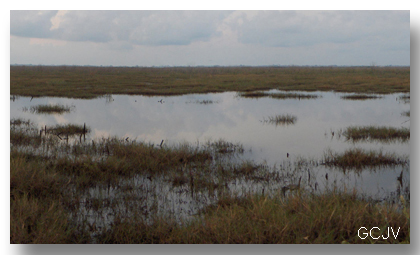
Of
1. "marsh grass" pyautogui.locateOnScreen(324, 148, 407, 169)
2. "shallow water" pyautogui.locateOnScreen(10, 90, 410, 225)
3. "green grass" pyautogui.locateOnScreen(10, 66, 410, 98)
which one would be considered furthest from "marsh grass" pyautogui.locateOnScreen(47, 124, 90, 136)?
"green grass" pyautogui.locateOnScreen(10, 66, 410, 98)

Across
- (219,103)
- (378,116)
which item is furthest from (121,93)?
(378,116)

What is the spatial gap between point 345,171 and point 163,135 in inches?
226

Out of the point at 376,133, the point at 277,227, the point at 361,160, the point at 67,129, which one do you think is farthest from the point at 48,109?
the point at 277,227

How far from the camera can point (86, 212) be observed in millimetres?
5527

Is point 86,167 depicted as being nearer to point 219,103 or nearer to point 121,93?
point 219,103

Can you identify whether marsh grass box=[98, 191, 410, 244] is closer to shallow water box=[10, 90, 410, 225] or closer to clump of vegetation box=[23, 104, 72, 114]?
shallow water box=[10, 90, 410, 225]

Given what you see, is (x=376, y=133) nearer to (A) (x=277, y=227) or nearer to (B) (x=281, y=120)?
(B) (x=281, y=120)

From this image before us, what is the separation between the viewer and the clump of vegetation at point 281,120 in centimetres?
1441

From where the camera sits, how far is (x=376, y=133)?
37.8 feet

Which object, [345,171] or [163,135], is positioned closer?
[345,171]

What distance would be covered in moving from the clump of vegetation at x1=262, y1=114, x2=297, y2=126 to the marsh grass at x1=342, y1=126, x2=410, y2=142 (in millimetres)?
2671

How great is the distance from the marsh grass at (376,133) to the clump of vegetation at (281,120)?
267 cm

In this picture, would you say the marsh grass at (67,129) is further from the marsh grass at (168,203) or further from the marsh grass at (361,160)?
the marsh grass at (361,160)

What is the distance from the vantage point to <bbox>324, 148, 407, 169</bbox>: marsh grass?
8.18 metres
